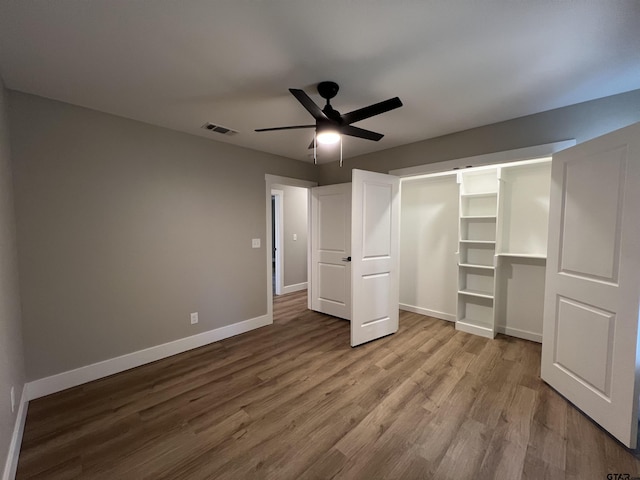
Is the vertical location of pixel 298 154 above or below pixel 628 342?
above

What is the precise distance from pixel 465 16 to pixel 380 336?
3.10 m

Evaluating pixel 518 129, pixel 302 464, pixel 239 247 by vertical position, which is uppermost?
pixel 518 129

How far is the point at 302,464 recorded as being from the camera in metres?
1.52

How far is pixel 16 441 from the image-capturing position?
63.4 inches

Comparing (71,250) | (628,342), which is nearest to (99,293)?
(71,250)

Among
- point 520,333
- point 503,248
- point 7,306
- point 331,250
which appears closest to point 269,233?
point 331,250

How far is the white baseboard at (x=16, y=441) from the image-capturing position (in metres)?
1.40

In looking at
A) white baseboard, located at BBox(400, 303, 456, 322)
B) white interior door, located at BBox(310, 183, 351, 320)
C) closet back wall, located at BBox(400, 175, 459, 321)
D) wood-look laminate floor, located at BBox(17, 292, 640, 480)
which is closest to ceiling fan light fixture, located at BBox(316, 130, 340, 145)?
white interior door, located at BBox(310, 183, 351, 320)

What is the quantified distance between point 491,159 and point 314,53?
89.0 inches

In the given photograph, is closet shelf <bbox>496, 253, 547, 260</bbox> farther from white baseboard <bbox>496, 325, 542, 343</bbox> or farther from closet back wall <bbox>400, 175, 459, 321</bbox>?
white baseboard <bbox>496, 325, 542, 343</bbox>

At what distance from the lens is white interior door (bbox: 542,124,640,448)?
1644 millimetres

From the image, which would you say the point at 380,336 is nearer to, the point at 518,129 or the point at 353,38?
the point at 518,129

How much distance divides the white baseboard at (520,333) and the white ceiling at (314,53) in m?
2.61

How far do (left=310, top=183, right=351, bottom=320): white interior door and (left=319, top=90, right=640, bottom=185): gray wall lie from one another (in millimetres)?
830
